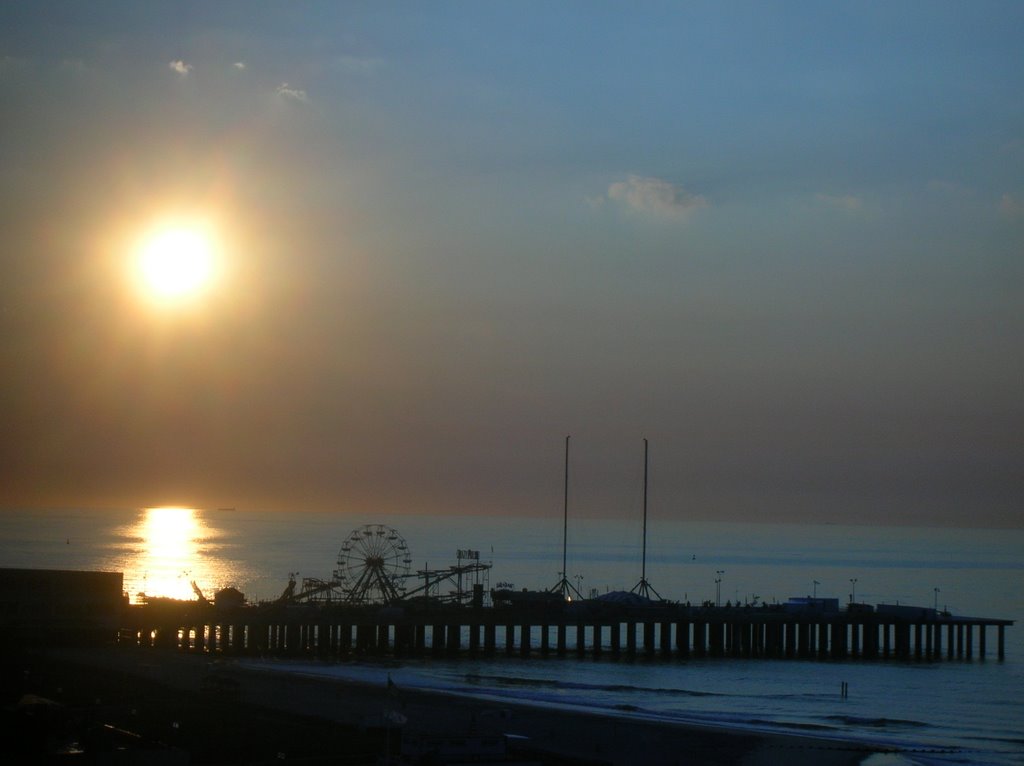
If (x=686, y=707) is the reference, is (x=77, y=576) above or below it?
above

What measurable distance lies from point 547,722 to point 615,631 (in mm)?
36614

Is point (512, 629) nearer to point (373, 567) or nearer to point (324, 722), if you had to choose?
point (373, 567)

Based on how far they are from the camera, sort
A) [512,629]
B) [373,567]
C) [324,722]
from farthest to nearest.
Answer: [373,567] → [512,629] → [324,722]

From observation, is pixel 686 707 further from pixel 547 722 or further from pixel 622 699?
pixel 547 722

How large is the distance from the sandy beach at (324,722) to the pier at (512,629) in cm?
1750

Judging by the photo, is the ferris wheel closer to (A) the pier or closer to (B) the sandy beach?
(A) the pier

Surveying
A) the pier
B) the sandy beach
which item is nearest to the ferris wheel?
the pier

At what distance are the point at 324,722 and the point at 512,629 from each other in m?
39.4

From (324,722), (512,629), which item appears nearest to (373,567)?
(512,629)

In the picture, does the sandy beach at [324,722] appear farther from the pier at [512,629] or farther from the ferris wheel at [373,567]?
the ferris wheel at [373,567]

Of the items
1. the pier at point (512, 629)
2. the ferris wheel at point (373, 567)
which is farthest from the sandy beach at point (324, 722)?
the ferris wheel at point (373, 567)

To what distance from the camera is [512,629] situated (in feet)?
274

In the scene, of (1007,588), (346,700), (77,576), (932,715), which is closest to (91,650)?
(77,576)

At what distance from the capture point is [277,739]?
3975 centimetres
